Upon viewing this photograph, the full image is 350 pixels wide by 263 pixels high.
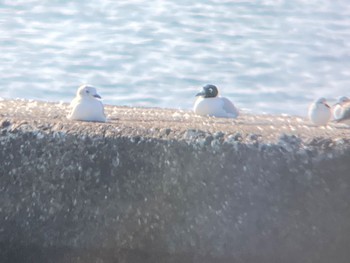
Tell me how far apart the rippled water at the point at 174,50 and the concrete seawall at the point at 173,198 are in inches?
279

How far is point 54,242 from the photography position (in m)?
4.18

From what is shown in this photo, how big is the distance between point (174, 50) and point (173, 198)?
10306mm

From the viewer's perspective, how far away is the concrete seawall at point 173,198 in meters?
4.11

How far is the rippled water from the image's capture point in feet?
40.7

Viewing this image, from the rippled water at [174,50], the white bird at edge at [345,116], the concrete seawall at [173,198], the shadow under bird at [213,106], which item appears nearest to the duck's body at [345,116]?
the white bird at edge at [345,116]

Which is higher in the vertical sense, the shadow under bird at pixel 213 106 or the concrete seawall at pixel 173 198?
the shadow under bird at pixel 213 106

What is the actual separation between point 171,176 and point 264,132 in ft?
1.87

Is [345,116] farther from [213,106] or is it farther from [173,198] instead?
[173,198]

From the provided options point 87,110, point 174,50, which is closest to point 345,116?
point 87,110

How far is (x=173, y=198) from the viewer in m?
4.14

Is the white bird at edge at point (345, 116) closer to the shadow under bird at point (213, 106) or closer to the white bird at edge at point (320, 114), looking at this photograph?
the white bird at edge at point (320, 114)

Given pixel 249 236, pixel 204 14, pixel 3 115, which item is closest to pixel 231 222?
pixel 249 236

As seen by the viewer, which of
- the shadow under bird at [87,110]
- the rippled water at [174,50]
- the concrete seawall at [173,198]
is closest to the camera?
the concrete seawall at [173,198]

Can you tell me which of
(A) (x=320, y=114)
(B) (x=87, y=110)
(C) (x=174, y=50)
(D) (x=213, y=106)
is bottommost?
(B) (x=87, y=110)
